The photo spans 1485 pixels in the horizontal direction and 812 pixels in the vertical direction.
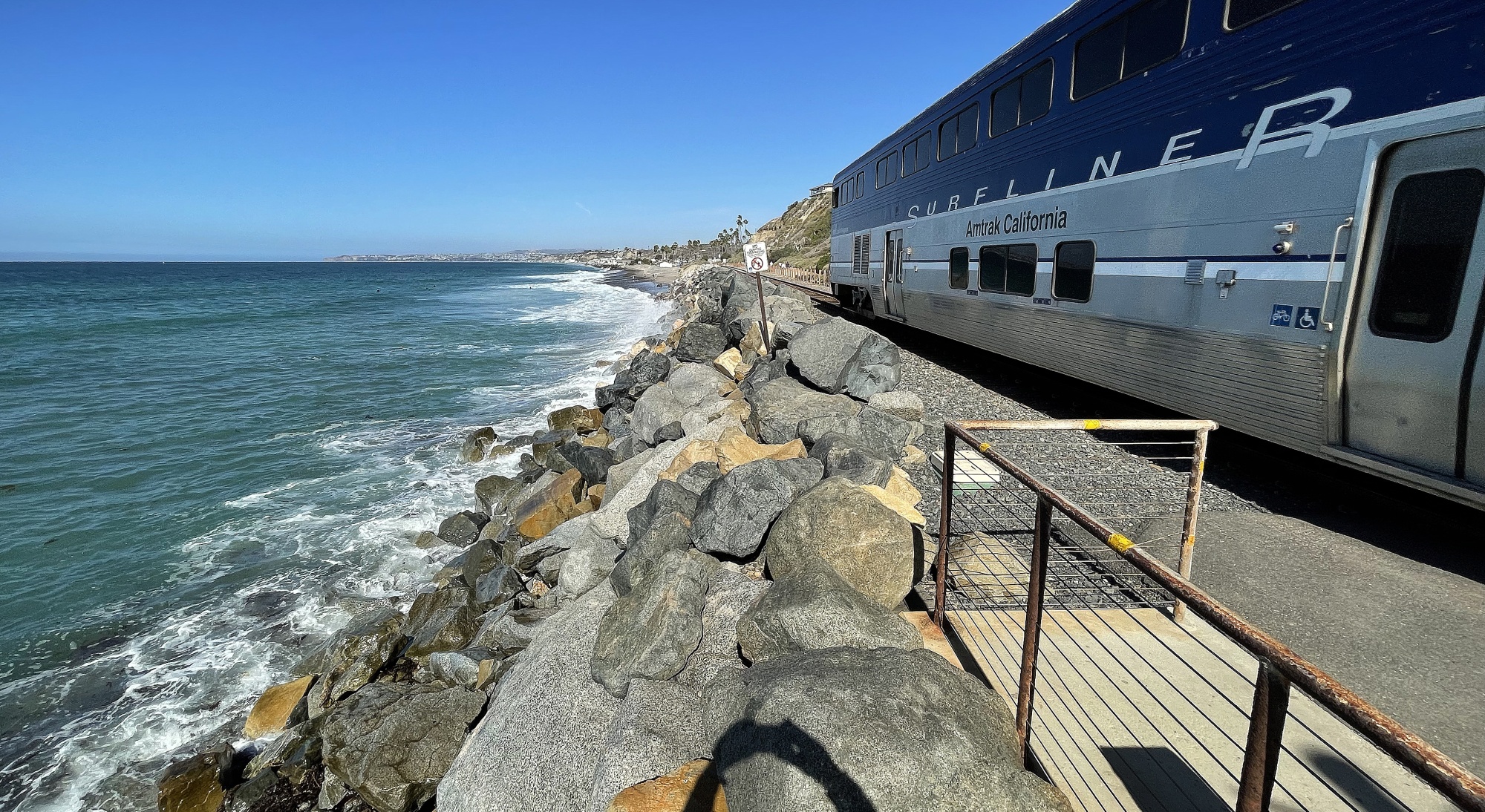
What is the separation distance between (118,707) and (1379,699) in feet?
41.0

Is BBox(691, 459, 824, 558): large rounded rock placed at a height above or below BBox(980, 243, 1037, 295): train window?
below

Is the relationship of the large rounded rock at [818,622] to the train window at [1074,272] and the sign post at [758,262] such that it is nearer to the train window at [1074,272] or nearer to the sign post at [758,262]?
the train window at [1074,272]

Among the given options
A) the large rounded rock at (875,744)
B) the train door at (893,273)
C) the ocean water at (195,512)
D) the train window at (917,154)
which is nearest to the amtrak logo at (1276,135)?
the large rounded rock at (875,744)

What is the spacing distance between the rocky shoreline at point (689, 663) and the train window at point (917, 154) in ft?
17.0

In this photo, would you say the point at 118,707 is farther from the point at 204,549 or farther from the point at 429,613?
the point at 204,549

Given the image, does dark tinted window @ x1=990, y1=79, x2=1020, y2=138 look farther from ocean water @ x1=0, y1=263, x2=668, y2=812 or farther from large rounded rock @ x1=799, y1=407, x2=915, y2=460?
ocean water @ x1=0, y1=263, x2=668, y2=812

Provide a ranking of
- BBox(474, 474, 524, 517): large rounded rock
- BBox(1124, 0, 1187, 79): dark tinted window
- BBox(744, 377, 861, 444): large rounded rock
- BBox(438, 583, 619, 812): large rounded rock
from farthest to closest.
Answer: BBox(474, 474, 524, 517): large rounded rock
BBox(744, 377, 861, 444): large rounded rock
BBox(1124, 0, 1187, 79): dark tinted window
BBox(438, 583, 619, 812): large rounded rock

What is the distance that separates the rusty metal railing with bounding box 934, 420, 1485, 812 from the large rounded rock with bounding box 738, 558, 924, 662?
621 mm

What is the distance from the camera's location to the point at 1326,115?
18.3 feet

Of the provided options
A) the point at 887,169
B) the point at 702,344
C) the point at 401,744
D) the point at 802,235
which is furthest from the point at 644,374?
the point at 802,235

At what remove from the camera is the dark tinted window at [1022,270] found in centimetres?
985

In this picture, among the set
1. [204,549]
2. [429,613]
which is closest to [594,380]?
[204,549]

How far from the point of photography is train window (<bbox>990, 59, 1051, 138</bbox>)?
31.2 feet

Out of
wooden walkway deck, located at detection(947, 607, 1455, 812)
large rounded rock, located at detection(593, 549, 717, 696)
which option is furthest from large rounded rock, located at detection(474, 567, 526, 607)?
wooden walkway deck, located at detection(947, 607, 1455, 812)
